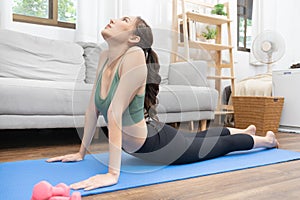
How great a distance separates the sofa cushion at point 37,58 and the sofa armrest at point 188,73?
2.85ft

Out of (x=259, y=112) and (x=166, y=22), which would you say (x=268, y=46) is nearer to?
(x=259, y=112)

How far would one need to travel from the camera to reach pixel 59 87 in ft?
5.84

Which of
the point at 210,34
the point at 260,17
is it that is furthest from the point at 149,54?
the point at 260,17

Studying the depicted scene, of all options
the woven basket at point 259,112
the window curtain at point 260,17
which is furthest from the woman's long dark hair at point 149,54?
the window curtain at point 260,17

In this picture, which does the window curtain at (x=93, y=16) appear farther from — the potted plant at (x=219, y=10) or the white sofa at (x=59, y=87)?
the potted plant at (x=219, y=10)

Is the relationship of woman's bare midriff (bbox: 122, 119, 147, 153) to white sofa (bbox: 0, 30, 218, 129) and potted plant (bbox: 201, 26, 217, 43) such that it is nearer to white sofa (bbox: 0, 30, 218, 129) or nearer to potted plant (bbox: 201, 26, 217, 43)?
white sofa (bbox: 0, 30, 218, 129)

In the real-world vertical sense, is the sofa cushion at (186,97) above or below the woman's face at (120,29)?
below

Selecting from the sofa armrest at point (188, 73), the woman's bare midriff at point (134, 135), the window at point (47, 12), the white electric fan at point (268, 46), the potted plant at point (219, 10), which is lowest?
the woman's bare midriff at point (134, 135)

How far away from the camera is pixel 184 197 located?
37.2 inches

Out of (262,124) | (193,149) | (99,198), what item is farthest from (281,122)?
(99,198)

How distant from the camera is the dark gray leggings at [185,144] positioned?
1285 millimetres

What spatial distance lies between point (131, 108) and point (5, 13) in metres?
1.64

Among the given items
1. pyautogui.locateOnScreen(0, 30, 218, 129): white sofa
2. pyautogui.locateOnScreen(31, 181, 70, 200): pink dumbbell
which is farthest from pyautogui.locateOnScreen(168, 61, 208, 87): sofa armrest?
pyautogui.locateOnScreen(31, 181, 70, 200): pink dumbbell

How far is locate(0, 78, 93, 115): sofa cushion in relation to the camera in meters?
1.61
